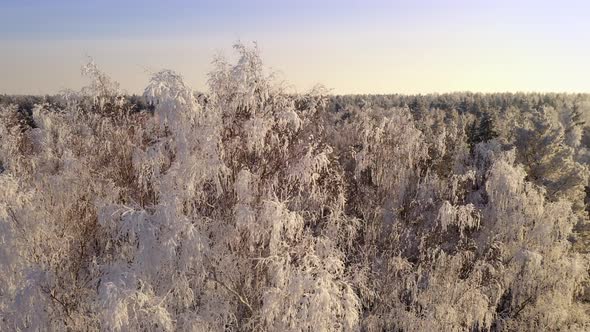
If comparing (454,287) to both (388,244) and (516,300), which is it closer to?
(388,244)

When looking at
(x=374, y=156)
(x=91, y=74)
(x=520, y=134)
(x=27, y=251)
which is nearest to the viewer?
(x=27, y=251)

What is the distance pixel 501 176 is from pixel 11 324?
1426 cm

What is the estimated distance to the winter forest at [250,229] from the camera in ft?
30.0

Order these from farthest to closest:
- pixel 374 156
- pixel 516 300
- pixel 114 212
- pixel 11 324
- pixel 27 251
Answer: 1. pixel 516 300
2. pixel 374 156
3. pixel 27 251
4. pixel 11 324
5. pixel 114 212

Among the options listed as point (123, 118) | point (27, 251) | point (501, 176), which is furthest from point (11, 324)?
point (501, 176)

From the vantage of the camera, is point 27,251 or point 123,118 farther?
point 123,118

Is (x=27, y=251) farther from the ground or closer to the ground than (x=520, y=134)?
closer to the ground

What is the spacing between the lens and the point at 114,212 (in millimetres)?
8828

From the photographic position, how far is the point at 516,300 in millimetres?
18297

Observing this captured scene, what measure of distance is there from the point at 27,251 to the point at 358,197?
903cm

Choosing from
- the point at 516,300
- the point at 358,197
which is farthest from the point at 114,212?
the point at 516,300

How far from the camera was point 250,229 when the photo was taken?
9.45 m

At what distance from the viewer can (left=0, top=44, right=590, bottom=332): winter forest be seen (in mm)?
9141

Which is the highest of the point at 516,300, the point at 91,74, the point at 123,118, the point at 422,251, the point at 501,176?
the point at 91,74
